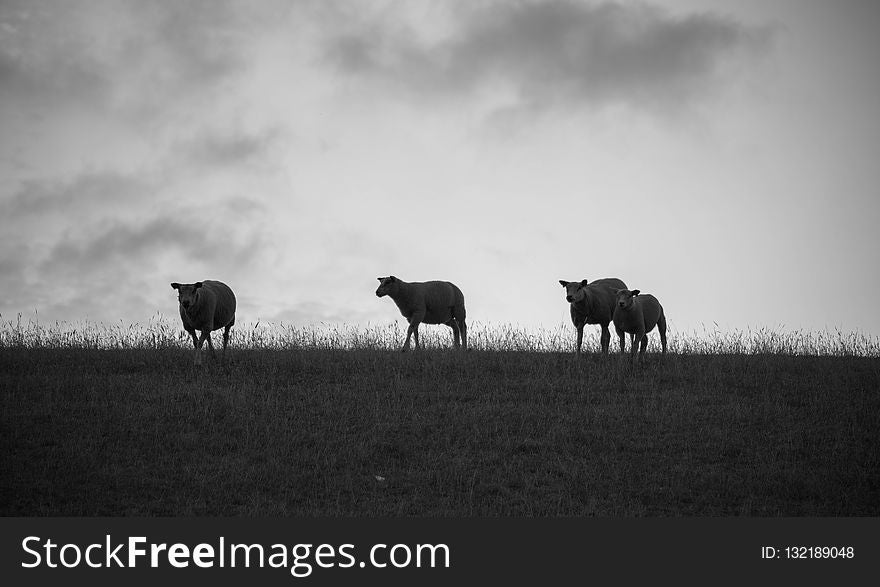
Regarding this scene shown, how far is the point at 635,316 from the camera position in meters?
23.5

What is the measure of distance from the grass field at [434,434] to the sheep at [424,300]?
10.1 feet

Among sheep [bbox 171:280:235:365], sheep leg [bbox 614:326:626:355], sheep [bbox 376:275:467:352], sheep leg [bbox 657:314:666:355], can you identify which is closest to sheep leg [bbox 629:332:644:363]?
sheep leg [bbox 614:326:626:355]

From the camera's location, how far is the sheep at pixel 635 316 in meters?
23.1

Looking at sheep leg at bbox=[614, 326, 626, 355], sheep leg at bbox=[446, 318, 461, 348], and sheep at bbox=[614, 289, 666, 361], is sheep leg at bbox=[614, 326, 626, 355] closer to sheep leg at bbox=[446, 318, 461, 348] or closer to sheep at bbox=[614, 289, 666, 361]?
sheep at bbox=[614, 289, 666, 361]

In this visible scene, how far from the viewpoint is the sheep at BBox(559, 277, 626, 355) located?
24.5 metres

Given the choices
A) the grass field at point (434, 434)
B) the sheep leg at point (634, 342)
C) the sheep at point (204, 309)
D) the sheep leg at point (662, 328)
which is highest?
the sheep at point (204, 309)

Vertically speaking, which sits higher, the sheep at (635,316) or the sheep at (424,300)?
the sheep at (424,300)

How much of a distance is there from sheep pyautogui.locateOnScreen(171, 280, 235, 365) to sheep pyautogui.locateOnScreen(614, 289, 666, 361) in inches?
461

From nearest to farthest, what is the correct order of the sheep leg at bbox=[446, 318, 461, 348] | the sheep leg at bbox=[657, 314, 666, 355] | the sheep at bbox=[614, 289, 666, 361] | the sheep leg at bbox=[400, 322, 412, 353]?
the sheep at bbox=[614, 289, 666, 361] → the sheep leg at bbox=[400, 322, 412, 353] → the sheep leg at bbox=[657, 314, 666, 355] → the sheep leg at bbox=[446, 318, 461, 348]

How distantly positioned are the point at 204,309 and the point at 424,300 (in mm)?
7352

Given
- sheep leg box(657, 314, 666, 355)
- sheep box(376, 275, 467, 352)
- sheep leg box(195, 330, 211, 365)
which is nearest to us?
sheep leg box(195, 330, 211, 365)

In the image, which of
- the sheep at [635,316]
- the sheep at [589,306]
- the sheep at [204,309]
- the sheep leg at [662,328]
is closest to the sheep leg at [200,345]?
the sheep at [204,309]

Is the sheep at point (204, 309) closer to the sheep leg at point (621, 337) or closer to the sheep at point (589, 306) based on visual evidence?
the sheep at point (589, 306)

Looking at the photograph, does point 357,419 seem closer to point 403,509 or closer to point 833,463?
point 403,509
